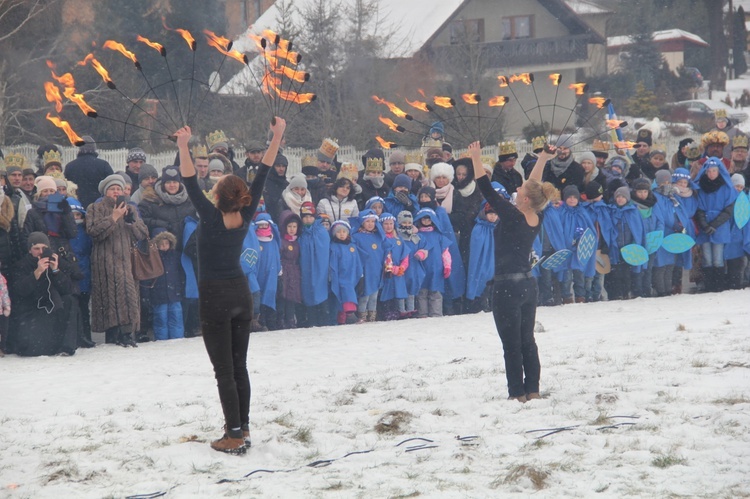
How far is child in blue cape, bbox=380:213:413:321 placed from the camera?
13219mm

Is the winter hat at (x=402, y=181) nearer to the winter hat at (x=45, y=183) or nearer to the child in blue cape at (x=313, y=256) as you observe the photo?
the child in blue cape at (x=313, y=256)

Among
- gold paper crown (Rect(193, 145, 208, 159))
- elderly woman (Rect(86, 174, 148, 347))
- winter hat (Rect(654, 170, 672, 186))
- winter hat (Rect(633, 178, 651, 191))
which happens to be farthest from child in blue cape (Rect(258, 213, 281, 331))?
winter hat (Rect(654, 170, 672, 186))

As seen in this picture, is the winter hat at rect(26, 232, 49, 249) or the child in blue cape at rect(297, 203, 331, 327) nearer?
the winter hat at rect(26, 232, 49, 249)

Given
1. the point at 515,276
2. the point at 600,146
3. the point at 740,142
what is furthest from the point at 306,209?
the point at 740,142

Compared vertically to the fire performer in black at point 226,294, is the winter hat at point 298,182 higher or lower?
higher

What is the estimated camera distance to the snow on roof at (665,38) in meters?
56.3

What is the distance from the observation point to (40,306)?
10.8m

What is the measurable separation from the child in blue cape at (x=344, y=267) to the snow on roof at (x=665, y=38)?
44.9 meters

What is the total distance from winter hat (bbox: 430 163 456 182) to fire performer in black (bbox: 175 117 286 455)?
703 centimetres

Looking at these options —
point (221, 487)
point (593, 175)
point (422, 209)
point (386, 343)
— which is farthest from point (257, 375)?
point (593, 175)

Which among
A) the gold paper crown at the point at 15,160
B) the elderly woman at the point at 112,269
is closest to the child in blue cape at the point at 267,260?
the elderly woman at the point at 112,269

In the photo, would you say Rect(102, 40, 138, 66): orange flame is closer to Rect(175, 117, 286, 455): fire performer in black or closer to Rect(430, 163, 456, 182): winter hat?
Rect(175, 117, 286, 455): fire performer in black

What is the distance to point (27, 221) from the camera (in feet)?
36.2

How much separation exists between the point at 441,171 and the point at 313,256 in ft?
7.11
